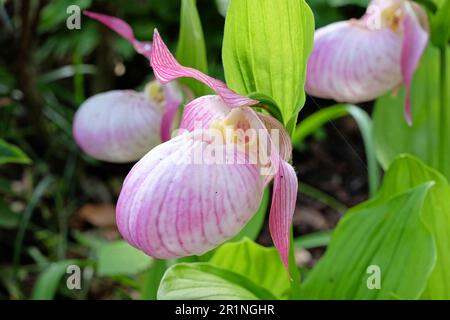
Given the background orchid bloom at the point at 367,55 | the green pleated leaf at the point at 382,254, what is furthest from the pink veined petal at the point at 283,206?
the background orchid bloom at the point at 367,55

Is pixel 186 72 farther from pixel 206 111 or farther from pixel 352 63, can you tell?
pixel 352 63

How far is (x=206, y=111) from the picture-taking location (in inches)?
31.6

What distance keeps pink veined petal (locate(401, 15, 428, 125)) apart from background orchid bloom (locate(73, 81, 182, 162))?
15.1 inches

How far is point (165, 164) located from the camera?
684 mm

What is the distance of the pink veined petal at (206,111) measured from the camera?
2.61 ft

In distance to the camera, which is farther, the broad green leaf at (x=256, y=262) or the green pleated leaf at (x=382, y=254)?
the broad green leaf at (x=256, y=262)

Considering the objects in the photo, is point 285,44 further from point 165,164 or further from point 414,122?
point 414,122

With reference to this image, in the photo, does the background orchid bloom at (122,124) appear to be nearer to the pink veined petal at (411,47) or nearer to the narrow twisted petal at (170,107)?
the narrow twisted petal at (170,107)

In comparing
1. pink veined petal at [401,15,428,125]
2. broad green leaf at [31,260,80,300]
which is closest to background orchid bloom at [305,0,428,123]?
pink veined petal at [401,15,428,125]

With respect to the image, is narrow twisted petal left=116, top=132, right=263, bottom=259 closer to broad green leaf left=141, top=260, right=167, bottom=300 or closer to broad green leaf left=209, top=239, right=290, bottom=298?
broad green leaf left=209, top=239, right=290, bottom=298

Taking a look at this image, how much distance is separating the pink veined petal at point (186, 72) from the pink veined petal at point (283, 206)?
0.28 ft

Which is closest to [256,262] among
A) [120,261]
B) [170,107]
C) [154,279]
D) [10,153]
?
[154,279]

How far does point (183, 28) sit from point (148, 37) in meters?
1.03

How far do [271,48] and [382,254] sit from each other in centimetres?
35
